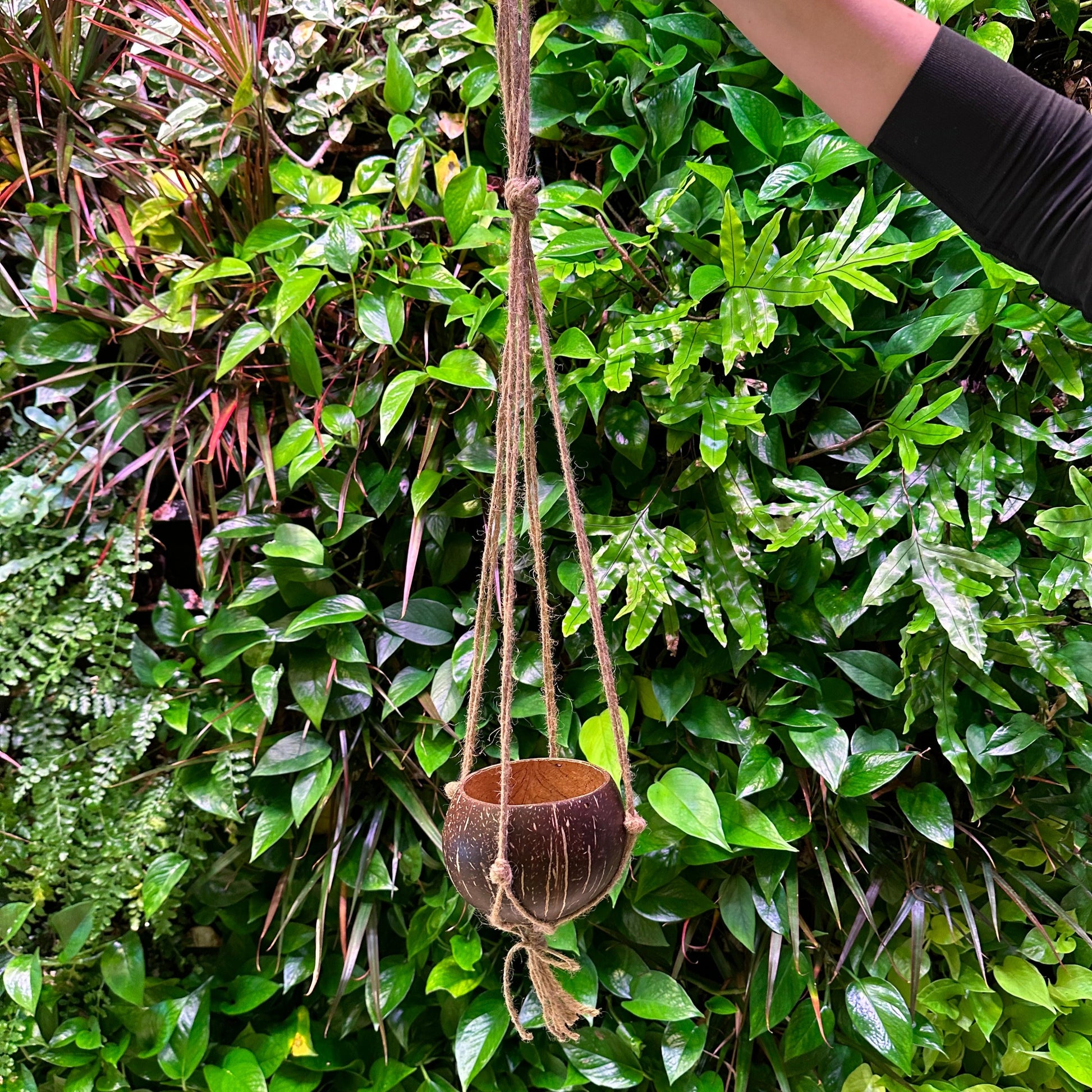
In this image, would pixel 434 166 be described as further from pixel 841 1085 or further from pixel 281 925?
pixel 841 1085

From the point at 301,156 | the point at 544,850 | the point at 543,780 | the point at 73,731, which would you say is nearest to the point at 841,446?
the point at 543,780

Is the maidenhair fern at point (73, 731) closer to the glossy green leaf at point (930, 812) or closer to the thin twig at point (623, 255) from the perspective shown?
the thin twig at point (623, 255)

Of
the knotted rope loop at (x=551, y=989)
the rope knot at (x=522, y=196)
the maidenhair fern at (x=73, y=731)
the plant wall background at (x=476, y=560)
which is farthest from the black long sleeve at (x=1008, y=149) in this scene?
the maidenhair fern at (x=73, y=731)

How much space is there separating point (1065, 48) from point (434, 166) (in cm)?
91

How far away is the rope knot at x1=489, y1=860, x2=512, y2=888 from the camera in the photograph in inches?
22.5

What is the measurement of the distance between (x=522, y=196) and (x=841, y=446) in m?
0.60

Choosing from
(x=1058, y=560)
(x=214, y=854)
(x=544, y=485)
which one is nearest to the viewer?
(x=1058, y=560)

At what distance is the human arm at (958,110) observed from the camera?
50 centimetres

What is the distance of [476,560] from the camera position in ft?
3.94

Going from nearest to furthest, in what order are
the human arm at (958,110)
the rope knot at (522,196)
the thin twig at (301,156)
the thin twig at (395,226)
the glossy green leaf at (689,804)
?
1. the human arm at (958,110)
2. the rope knot at (522,196)
3. the glossy green leaf at (689,804)
4. the thin twig at (395,226)
5. the thin twig at (301,156)

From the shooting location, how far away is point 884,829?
3.52ft

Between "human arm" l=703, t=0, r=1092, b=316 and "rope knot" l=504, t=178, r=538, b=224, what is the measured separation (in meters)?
0.17

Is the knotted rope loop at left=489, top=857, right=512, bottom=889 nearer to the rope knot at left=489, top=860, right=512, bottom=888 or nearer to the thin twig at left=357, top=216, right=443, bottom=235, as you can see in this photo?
the rope knot at left=489, top=860, right=512, bottom=888

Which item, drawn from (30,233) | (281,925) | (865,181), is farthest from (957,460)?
(30,233)
